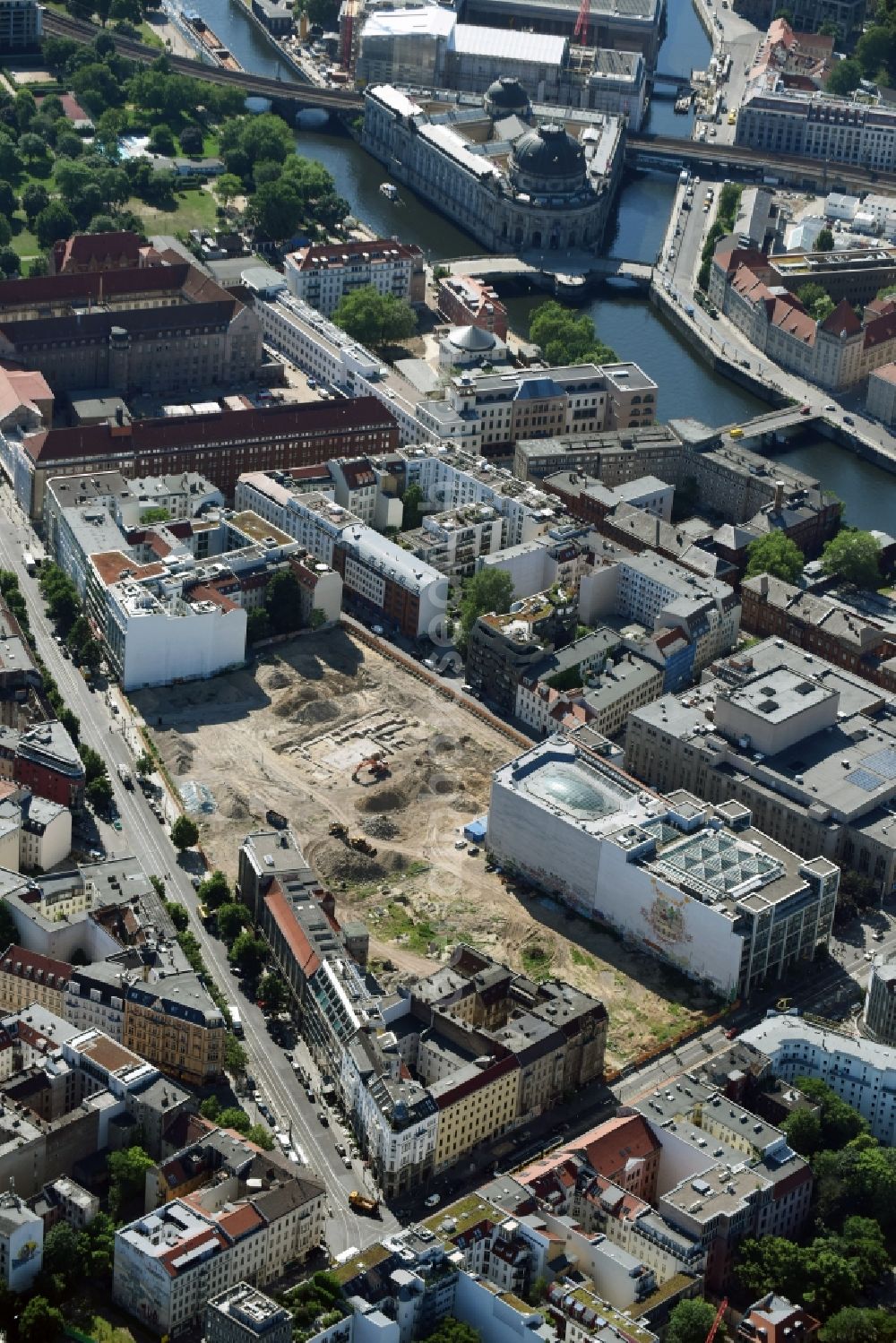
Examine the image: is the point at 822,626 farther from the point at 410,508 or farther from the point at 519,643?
the point at 410,508

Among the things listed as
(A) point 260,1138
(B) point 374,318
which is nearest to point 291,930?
(A) point 260,1138

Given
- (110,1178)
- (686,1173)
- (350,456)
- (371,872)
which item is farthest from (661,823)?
(350,456)

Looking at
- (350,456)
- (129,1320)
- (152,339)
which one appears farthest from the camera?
(152,339)

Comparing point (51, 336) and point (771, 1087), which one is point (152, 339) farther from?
point (771, 1087)

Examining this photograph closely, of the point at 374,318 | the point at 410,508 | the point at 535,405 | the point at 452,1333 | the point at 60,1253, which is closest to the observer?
the point at 452,1333

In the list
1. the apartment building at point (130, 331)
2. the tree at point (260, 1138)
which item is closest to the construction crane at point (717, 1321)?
the tree at point (260, 1138)

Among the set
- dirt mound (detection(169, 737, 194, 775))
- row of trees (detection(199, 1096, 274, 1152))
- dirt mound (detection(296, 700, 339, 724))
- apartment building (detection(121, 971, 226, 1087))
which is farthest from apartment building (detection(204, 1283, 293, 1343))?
dirt mound (detection(296, 700, 339, 724))

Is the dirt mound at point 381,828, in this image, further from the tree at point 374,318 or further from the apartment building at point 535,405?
the tree at point 374,318
